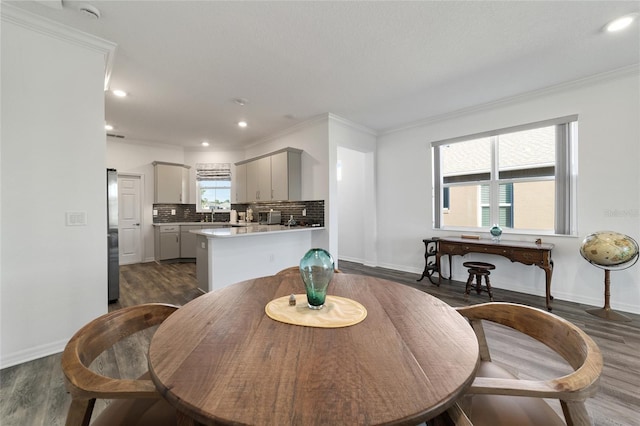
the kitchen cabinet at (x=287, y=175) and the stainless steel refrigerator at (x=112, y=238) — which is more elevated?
the kitchen cabinet at (x=287, y=175)

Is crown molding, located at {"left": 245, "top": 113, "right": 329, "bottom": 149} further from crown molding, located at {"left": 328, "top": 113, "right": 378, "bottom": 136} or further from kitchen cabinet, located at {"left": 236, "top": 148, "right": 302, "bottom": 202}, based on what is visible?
kitchen cabinet, located at {"left": 236, "top": 148, "right": 302, "bottom": 202}

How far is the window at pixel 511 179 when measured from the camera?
3.53 meters

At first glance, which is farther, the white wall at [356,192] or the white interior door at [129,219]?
the white interior door at [129,219]

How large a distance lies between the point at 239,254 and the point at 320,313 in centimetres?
291

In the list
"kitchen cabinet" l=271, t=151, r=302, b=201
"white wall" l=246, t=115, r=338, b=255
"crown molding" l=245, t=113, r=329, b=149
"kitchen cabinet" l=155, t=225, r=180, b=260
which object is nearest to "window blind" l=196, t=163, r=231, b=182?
"crown molding" l=245, t=113, r=329, b=149

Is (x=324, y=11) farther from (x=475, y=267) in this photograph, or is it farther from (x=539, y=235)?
(x=539, y=235)

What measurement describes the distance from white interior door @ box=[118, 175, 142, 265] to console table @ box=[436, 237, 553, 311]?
630 centimetres

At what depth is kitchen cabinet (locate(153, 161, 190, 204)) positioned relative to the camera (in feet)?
20.3

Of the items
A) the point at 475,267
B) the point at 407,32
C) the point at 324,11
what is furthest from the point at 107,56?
the point at 475,267

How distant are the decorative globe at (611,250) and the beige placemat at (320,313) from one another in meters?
3.30

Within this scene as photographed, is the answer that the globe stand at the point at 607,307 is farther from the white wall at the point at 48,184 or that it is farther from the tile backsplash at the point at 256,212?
the white wall at the point at 48,184

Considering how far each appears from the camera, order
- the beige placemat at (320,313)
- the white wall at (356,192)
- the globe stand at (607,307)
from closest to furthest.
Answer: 1. the beige placemat at (320,313)
2. the globe stand at (607,307)
3. the white wall at (356,192)

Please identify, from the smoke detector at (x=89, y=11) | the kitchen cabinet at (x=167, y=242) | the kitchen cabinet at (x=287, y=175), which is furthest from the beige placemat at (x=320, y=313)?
the kitchen cabinet at (x=167, y=242)

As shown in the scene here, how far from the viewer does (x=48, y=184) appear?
2213mm
